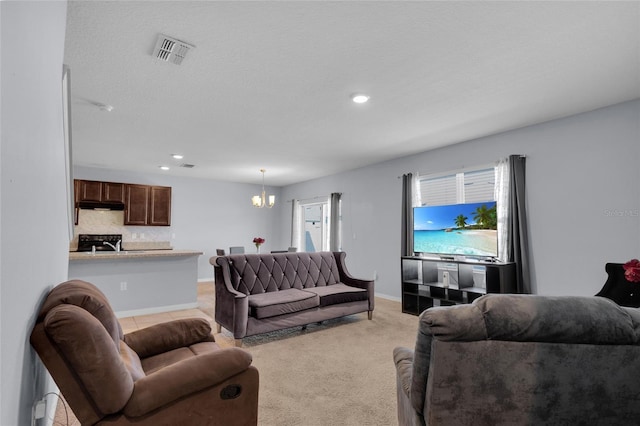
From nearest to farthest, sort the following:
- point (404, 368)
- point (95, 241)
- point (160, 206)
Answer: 1. point (404, 368)
2. point (95, 241)
3. point (160, 206)

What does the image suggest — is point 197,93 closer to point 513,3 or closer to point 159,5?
point 159,5

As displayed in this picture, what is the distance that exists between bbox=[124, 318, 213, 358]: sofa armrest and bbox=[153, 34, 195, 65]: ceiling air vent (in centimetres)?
199

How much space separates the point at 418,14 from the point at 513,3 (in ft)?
1.80

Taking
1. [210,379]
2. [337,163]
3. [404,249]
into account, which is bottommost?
[210,379]

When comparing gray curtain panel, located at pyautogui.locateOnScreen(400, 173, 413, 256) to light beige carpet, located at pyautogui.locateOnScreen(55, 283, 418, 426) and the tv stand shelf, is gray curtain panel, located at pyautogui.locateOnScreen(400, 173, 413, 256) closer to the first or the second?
the tv stand shelf

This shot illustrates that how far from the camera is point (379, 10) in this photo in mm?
1981

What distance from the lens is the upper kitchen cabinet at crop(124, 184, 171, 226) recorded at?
7.03 m

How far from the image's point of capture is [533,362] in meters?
1.18

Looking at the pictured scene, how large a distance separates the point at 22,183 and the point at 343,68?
7.70 ft

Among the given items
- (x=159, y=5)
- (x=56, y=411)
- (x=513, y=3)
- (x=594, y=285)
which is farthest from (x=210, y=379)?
(x=594, y=285)

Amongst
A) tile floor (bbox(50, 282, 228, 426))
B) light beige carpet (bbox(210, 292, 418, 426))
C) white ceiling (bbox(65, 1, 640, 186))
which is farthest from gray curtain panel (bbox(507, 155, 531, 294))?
tile floor (bbox(50, 282, 228, 426))

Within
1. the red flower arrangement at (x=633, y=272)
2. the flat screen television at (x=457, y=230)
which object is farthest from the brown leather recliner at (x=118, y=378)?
the flat screen television at (x=457, y=230)

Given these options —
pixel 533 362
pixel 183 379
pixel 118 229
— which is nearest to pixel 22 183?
pixel 183 379

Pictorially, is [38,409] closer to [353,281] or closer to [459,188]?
[353,281]
